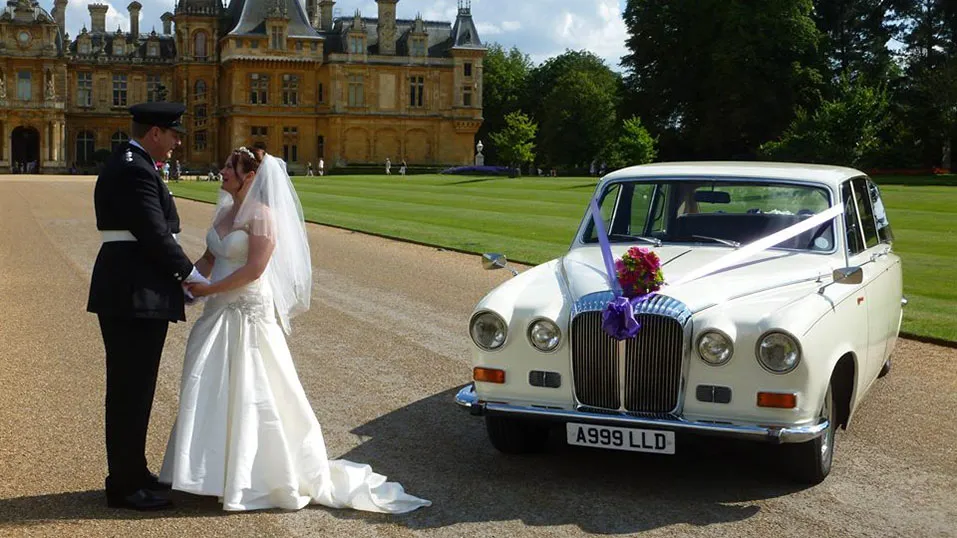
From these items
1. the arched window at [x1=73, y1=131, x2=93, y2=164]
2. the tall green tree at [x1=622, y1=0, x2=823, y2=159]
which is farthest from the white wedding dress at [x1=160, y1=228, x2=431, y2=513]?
the arched window at [x1=73, y1=131, x2=93, y2=164]

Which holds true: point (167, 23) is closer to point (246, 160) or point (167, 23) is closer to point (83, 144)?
point (83, 144)

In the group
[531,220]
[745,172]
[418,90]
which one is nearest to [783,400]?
[745,172]

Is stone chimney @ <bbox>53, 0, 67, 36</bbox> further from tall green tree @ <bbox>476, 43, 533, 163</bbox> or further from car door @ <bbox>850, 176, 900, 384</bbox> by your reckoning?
car door @ <bbox>850, 176, 900, 384</bbox>

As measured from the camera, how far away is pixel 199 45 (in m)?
97.6

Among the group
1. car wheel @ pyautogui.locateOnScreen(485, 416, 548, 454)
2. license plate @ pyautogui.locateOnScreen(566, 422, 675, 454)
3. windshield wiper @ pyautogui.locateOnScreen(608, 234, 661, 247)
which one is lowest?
car wheel @ pyautogui.locateOnScreen(485, 416, 548, 454)

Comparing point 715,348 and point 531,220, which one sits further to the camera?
point 531,220

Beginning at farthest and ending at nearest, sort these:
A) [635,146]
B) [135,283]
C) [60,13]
A: [60,13]
[635,146]
[135,283]

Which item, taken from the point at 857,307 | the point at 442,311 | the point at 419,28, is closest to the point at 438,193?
the point at 442,311

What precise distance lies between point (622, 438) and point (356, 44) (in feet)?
302

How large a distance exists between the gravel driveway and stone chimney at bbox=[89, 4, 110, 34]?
104 meters

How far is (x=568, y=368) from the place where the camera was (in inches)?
262

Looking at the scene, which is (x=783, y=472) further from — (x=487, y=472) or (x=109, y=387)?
(x=109, y=387)

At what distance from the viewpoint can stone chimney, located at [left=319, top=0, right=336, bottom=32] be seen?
102 meters

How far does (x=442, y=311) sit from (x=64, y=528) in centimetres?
787
